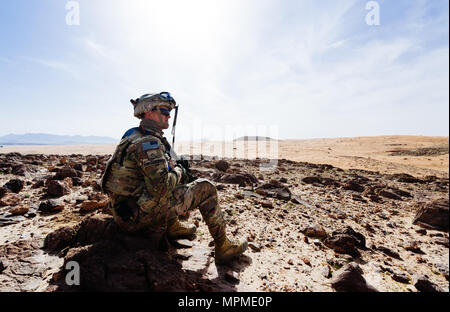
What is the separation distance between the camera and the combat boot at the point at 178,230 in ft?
12.4

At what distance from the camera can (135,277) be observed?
2.36 meters

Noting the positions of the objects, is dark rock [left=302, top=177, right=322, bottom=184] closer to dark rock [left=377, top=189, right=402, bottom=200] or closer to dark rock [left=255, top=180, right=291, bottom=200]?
dark rock [left=377, top=189, right=402, bottom=200]

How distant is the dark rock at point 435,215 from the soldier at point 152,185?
4700 millimetres

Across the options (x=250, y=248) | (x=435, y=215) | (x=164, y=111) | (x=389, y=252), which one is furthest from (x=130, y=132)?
(x=435, y=215)

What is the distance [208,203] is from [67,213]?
3737 mm

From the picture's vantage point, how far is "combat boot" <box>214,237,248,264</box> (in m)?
3.22

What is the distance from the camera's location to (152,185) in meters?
2.71

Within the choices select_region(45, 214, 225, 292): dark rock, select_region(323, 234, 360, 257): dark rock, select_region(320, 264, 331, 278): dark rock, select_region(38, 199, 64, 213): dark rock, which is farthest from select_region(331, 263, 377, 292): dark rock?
select_region(38, 199, 64, 213): dark rock

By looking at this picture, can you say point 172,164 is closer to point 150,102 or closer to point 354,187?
point 150,102

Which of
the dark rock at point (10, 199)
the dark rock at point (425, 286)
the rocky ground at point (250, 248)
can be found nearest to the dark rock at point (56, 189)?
the rocky ground at point (250, 248)

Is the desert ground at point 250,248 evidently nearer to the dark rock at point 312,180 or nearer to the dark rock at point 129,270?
the dark rock at point 129,270
